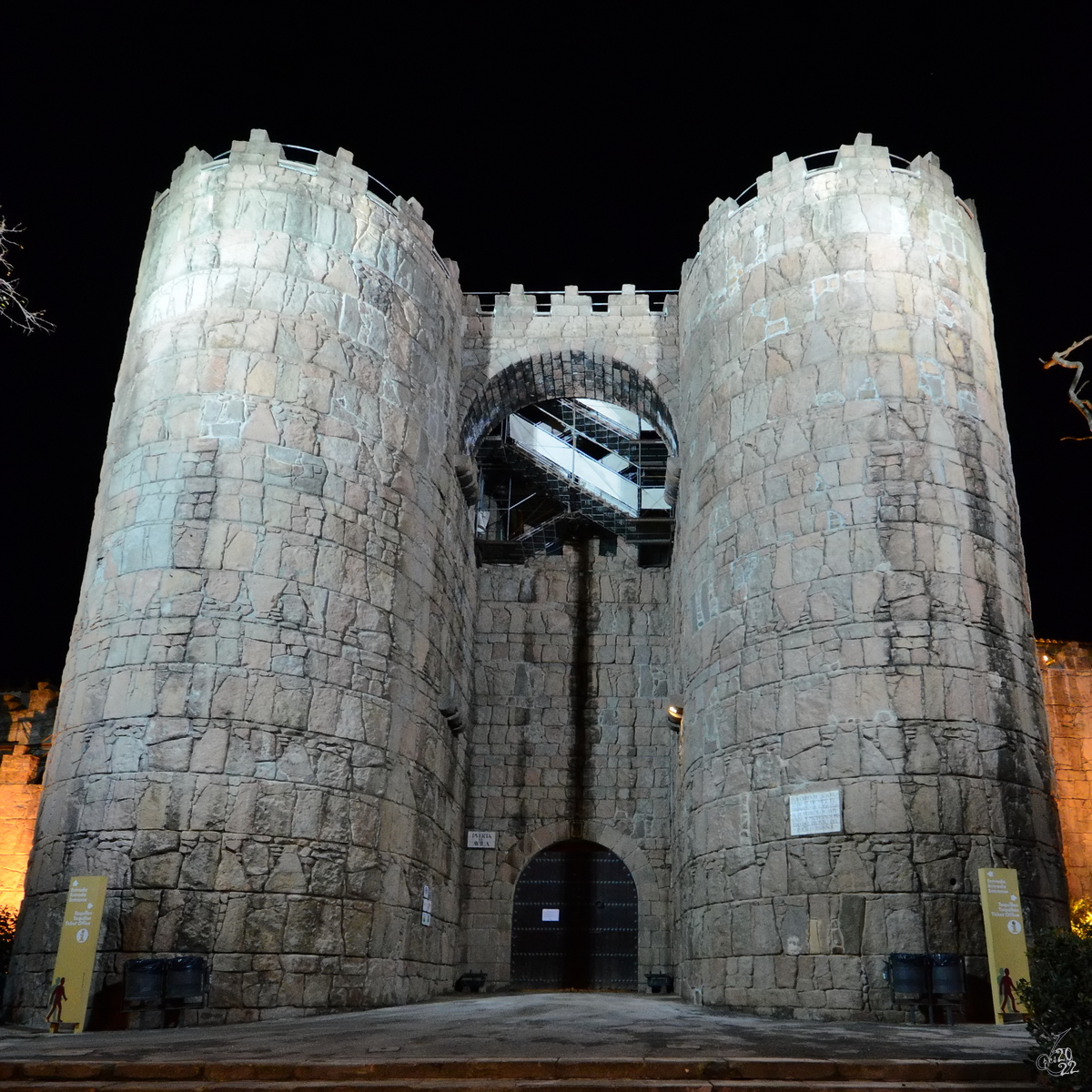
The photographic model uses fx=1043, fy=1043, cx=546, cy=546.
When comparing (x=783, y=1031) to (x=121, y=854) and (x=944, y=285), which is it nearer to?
(x=121, y=854)

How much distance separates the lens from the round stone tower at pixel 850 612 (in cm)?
1041

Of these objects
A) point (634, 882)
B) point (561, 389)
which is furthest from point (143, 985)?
point (561, 389)

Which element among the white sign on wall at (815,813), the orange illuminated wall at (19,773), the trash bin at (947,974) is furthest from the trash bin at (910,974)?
the orange illuminated wall at (19,773)

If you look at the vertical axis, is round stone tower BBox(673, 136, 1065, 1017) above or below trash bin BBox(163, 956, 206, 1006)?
above

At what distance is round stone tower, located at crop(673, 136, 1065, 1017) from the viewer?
1041 centimetres

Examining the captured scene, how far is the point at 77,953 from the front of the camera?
9.51 metres

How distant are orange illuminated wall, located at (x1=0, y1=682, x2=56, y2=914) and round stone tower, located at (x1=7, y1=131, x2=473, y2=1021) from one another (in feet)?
23.8

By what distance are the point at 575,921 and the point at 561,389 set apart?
29.0 ft

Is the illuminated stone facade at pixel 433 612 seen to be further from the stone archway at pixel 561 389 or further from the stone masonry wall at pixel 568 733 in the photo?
the stone archway at pixel 561 389

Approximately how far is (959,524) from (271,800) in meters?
8.05

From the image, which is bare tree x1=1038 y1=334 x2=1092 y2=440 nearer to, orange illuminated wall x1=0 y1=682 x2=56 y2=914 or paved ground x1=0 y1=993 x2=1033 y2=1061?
paved ground x1=0 y1=993 x2=1033 y2=1061

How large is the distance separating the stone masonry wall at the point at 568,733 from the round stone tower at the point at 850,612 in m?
2.50

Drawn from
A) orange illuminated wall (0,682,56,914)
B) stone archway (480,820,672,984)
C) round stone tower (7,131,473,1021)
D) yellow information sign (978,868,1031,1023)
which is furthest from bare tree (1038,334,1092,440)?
orange illuminated wall (0,682,56,914)

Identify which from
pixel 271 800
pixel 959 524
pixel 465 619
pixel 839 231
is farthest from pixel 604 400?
pixel 271 800
